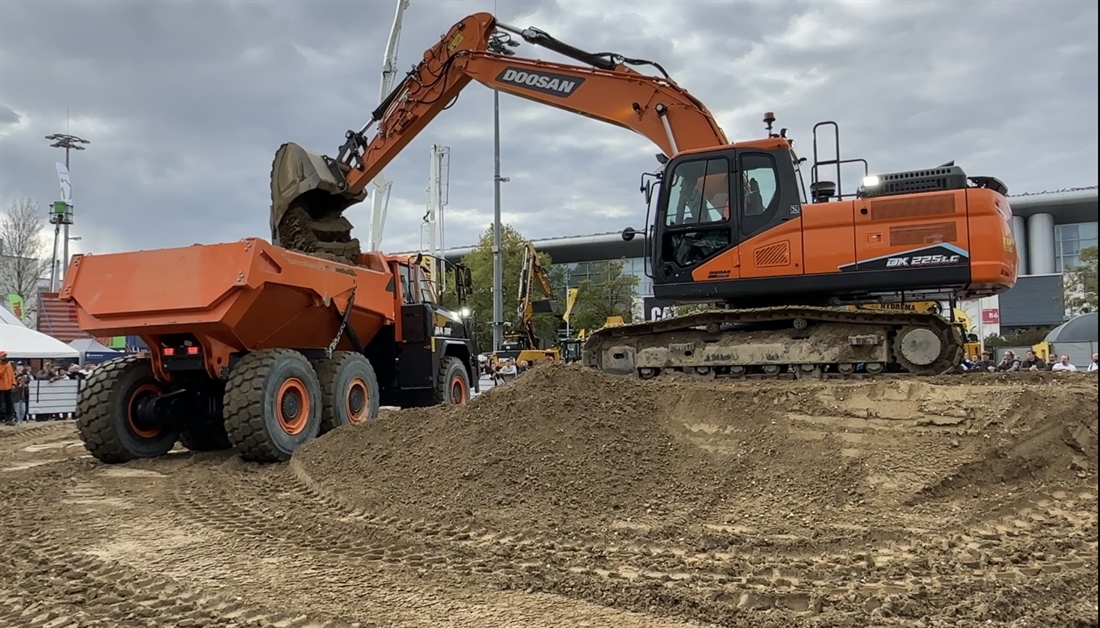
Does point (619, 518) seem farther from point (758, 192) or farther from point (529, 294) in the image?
point (529, 294)

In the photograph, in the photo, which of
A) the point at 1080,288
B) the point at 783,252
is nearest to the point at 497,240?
the point at 783,252

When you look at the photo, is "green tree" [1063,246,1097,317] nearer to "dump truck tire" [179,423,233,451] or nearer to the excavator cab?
the excavator cab

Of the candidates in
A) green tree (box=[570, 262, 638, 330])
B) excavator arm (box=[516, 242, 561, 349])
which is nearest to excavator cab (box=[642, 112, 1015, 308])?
excavator arm (box=[516, 242, 561, 349])

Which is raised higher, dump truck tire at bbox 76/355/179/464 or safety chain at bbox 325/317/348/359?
safety chain at bbox 325/317/348/359

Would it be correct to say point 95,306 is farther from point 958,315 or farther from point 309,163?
point 958,315

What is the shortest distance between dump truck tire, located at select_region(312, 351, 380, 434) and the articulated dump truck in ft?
0.05

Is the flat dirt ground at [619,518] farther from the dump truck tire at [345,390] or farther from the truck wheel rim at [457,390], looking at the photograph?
the truck wheel rim at [457,390]

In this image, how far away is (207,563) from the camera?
4.74m

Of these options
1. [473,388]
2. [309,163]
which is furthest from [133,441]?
[473,388]

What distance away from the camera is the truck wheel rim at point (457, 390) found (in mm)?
12938

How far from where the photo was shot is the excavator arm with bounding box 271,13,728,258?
9.56m

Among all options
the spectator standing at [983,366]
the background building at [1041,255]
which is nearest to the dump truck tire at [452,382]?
the spectator standing at [983,366]

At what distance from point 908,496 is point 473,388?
9.81 m

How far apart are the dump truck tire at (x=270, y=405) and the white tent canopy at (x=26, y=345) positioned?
15478 mm
